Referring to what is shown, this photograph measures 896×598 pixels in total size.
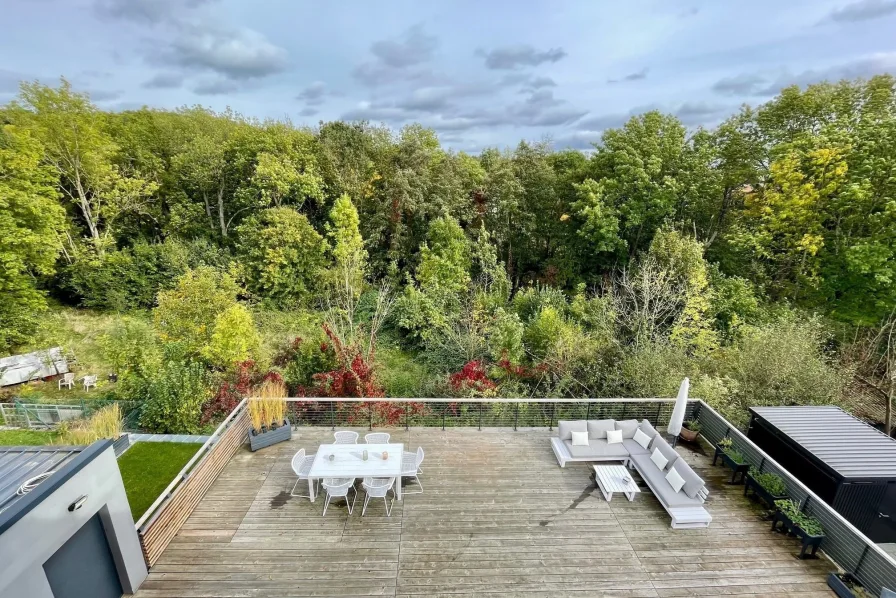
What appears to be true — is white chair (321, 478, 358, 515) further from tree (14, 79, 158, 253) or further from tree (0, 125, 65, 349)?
tree (14, 79, 158, 253)

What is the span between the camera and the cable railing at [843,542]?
513 cm

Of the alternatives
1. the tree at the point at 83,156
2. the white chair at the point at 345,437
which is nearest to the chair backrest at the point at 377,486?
the white chair at the point at 345,437

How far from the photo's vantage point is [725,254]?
60.6 feet

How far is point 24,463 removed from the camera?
209 inches

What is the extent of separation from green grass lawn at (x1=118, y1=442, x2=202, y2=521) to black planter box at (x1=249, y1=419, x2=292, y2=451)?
14.6ft

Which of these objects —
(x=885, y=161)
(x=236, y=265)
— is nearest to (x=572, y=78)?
(x=885, y=161)

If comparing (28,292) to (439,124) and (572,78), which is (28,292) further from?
(572,78)

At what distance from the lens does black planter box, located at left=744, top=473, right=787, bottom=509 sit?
661 cm

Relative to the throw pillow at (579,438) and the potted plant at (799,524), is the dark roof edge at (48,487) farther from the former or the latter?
the potted plant at (799,524)

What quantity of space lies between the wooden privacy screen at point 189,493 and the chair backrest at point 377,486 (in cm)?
266

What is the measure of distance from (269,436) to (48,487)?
13.3 ft

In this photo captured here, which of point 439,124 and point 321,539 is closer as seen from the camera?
point 321,539

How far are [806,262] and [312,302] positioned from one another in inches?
845

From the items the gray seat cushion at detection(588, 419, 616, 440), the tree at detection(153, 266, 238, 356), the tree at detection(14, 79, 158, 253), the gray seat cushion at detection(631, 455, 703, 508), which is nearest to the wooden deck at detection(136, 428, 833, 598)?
the gray seat cushion at detection(631, 455, 703, 508)
